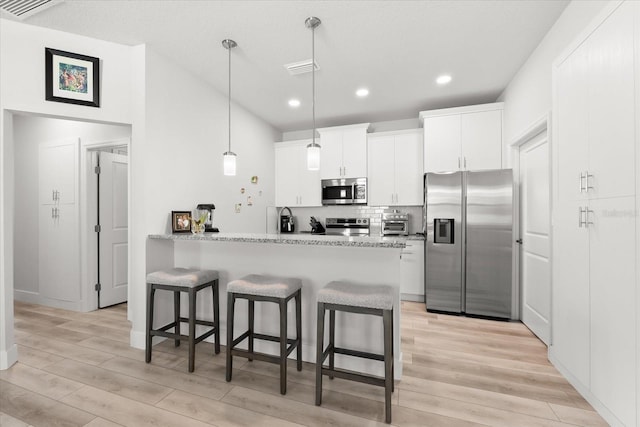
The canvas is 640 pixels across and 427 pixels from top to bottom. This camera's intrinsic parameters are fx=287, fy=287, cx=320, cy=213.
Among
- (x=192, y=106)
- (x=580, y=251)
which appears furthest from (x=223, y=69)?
(x=580, y=251)

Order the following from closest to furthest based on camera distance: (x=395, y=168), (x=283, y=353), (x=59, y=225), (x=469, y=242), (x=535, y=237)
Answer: (x=283, y=353) < (x=535, y=237) < (x=469, y=242) < (x=59, y=225) < (x=395, y=168)

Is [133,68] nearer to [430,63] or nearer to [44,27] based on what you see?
[44,27]

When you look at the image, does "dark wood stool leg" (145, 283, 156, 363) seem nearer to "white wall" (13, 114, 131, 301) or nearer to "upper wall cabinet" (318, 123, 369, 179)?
"white wall" (13, 114, 131, 301)

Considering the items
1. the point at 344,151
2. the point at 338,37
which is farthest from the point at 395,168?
the point at 338,37

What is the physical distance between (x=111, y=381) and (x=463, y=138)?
4.28 meters

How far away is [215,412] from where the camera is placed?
1.71m

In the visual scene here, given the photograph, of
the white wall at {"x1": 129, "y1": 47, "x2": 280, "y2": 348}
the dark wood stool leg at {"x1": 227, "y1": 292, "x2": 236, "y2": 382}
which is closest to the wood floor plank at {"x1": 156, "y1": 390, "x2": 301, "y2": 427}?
the dark wood stool leg at {"x1": 227, "y1": 292, "x2": 236, "y2": 382}

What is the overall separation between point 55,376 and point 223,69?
2959mm

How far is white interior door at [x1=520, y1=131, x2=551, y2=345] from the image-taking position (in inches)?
105

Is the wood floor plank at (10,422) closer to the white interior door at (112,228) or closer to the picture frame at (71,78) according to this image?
the white interior door at (112,228)

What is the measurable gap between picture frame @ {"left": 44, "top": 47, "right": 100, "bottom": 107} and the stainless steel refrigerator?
3550 millimetres

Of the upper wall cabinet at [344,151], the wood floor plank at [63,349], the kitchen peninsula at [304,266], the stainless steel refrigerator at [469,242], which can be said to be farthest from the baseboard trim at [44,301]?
the stainless steel refrigerator at [469,242]

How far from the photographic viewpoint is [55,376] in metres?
2.08

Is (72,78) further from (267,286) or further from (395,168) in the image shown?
(395,168)
